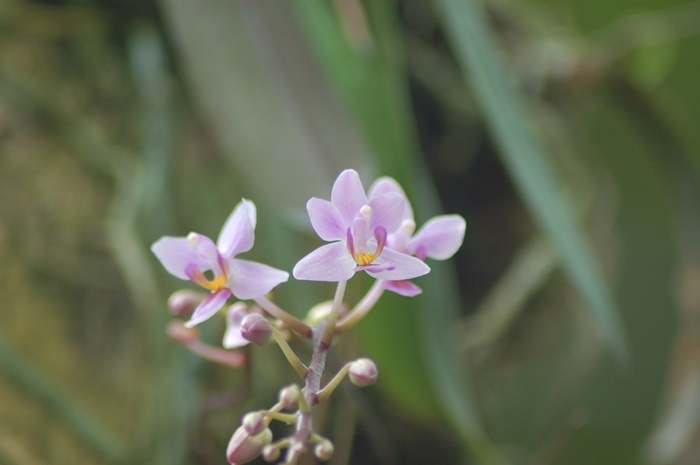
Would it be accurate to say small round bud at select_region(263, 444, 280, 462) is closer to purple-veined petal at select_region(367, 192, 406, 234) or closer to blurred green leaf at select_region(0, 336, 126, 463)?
purple-veined petal at select_region(367, 192, 406, 234)

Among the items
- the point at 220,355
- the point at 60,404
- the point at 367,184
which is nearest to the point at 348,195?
the point at 220,355

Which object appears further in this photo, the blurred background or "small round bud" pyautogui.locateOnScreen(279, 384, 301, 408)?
the blurred background

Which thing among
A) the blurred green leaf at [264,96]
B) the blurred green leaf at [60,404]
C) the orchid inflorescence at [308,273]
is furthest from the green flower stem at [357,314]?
the blurred green leaf at [60,404]

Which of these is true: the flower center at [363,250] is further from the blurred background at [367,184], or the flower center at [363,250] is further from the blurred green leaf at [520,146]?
the blurred green leaf at [520,146]

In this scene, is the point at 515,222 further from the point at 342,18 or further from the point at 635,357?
the point at 342,18

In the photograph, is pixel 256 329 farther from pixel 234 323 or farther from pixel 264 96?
pixel 264 96

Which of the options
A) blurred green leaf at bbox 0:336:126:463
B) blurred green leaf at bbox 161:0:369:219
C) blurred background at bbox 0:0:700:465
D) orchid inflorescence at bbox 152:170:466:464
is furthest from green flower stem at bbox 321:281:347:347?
blurred green leaf at bbox 0:336:126:463

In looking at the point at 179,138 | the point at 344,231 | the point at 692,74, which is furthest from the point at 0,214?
the point at 692,74
